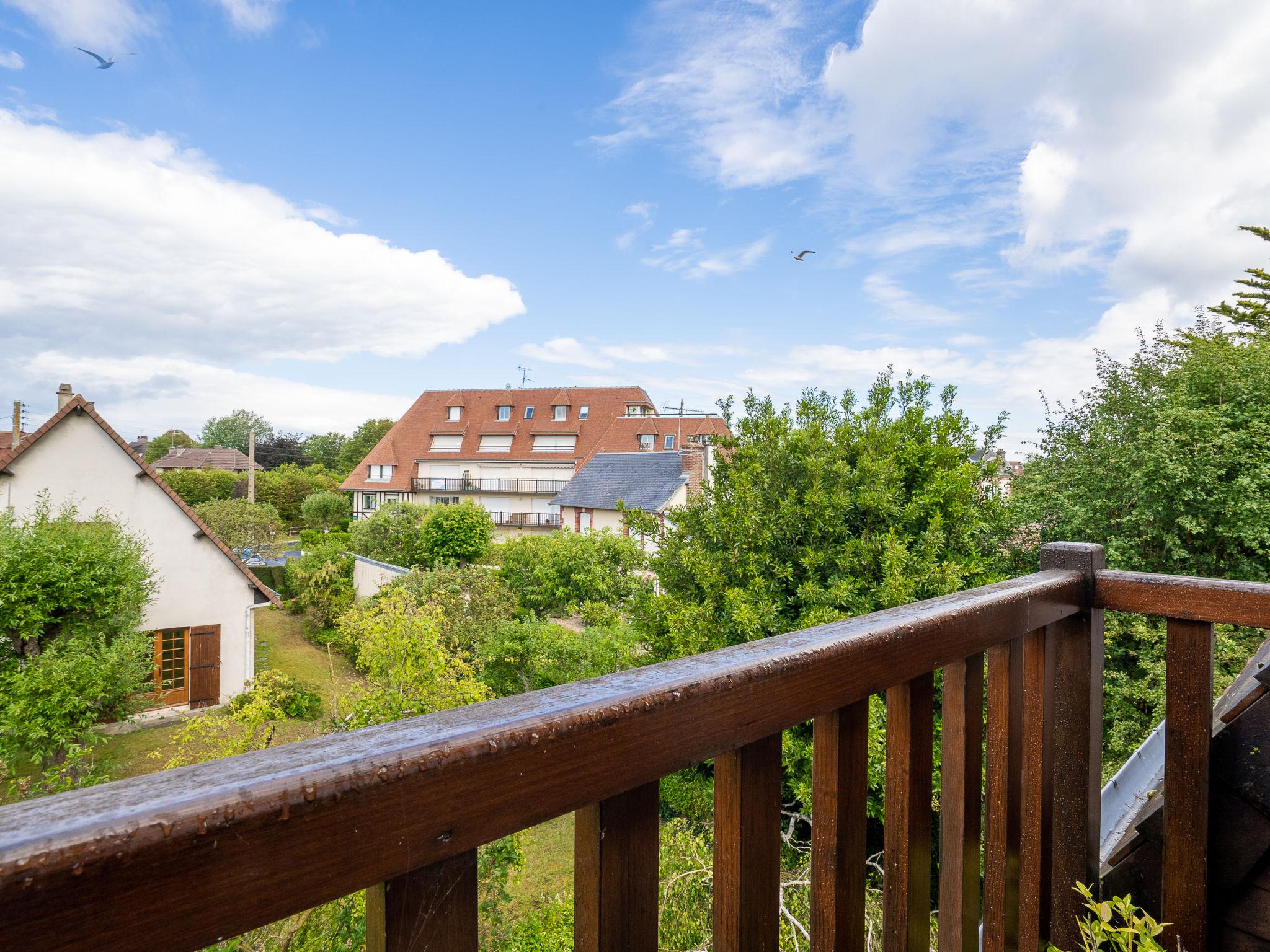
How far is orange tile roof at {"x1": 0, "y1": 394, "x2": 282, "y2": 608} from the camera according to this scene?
28.8 ft

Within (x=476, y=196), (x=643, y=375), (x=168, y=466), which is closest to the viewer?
(x=476, y=196)

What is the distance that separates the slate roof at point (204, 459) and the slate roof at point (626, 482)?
20459mm

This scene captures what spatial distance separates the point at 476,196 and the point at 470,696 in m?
17.7

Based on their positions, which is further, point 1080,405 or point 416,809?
point 1080,405

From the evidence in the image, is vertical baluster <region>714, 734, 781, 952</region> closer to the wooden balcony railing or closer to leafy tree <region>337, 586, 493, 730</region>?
the wooden balcony railing

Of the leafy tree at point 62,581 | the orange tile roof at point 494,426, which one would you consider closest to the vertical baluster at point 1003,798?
the leafy tree at point 62,581

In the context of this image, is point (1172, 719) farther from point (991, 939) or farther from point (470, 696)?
point (470, 696)

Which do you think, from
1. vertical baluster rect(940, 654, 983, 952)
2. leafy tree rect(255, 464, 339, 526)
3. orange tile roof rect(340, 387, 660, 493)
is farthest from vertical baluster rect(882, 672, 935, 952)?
leafy tree rect(255, 464, 339, 526)

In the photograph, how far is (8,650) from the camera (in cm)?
720

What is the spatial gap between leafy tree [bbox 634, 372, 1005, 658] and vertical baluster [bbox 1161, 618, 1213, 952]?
5.17 m

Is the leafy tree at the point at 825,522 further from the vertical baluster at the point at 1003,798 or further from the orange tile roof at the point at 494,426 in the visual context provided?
the orange tile roof at the point at 494,426

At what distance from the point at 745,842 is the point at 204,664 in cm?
1167

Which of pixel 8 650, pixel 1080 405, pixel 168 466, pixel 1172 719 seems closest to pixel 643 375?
pixel 168 466

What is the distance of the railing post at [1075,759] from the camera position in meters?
1.12
